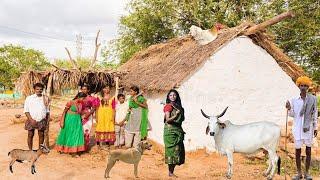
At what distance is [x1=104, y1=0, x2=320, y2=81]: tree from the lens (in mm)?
19922

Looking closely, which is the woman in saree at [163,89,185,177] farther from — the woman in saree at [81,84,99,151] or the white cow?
the woman in saree at [81,84,99,151]

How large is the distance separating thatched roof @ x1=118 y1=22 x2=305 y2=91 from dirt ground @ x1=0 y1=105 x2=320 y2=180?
1973mm

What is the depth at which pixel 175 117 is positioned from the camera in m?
8.26

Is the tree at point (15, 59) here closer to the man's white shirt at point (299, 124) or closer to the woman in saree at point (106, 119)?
the woman in saree at point (106, 119)

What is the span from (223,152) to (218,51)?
4162 mm

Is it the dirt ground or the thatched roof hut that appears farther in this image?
the thatched roof hut

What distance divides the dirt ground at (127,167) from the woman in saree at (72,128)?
0.26 metres

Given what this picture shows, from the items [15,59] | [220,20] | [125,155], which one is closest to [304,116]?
[125,155]

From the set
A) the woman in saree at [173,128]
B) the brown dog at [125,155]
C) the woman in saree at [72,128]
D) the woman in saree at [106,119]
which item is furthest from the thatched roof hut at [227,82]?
the brown dog at [125,155]

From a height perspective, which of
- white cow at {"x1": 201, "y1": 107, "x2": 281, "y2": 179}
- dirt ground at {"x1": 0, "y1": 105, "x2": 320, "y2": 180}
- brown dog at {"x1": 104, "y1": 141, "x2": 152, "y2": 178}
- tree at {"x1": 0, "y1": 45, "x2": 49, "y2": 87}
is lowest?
dirt ground at {"x1": 0, "y1": 105, "x2": 320, "y2": 180}

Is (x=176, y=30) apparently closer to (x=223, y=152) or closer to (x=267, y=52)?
(x=267, y=52)

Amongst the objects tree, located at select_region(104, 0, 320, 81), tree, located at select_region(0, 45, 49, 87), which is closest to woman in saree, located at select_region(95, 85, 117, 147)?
tree, located at select_region(104, 0, 320, 81)

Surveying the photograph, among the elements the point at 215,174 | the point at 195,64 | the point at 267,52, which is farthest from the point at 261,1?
the point at 215,174

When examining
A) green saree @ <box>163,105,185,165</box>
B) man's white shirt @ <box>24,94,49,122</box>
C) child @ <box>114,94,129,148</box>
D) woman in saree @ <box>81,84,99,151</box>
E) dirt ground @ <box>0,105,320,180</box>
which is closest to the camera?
green saree @ <box>163,105,185,165</box>
